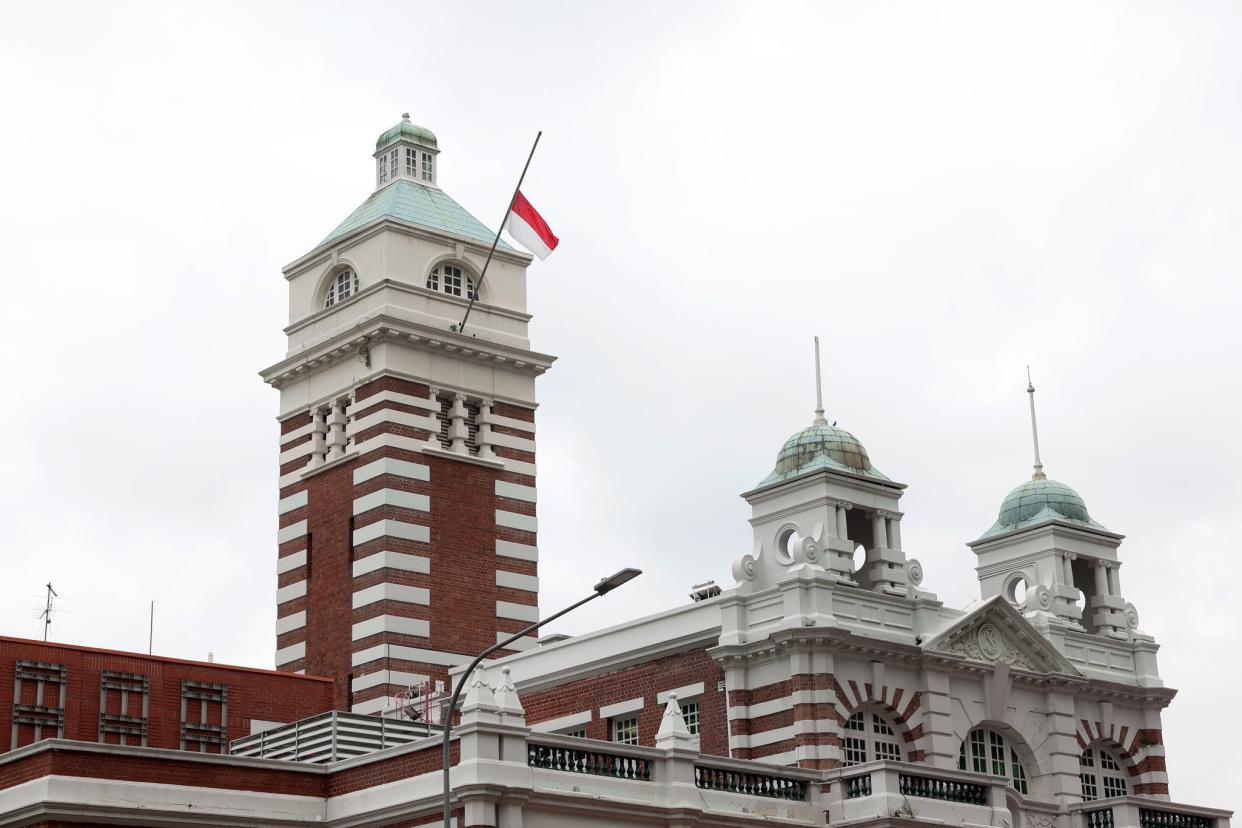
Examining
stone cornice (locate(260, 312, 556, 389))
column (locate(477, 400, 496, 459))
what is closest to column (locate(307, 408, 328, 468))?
stone cornice (locate(260, 312, 556, 389))

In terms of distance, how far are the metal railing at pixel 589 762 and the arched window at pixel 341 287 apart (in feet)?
85.0

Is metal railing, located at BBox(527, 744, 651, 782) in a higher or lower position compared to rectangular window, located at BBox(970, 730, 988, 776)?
lower

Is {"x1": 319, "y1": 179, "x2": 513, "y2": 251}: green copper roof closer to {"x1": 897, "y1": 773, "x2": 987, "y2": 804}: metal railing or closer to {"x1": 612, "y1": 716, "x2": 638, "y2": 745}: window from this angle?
{"x1": 612, "y1": 716, "x2": 638, "y2": 745}: window

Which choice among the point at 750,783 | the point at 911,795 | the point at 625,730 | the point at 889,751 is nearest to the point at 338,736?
the point at 625,730

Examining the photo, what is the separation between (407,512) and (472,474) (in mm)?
3161

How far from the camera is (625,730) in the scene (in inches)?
2109

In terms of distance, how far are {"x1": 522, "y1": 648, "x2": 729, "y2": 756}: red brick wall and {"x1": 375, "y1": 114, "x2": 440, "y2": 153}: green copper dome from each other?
22.9 meters

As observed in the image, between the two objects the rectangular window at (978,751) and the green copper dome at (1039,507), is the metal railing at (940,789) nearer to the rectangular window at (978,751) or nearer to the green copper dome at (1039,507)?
the rectangular window at (978,751)

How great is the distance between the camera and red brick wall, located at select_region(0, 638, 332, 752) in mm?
54406

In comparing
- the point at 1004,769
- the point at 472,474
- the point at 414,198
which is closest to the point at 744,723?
the point at 1004,769

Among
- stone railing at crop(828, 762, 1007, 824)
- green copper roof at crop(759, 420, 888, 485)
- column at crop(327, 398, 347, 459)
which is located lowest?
stone railing at crop(828, 762, 1007, 824)

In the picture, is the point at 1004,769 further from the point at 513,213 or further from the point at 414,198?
the point at 414,198

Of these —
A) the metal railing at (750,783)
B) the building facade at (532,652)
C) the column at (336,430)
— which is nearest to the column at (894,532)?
the building facade at (532,652)

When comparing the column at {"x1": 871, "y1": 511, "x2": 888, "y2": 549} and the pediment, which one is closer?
the pediment
